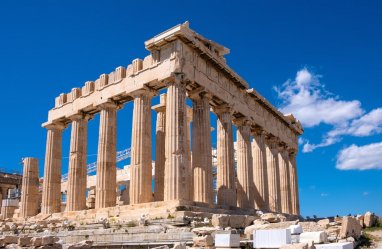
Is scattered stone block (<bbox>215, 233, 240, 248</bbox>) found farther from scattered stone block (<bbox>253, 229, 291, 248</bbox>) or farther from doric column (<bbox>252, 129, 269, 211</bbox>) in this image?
doric column (<bbox>252, 129, 269, 211</bbox>)

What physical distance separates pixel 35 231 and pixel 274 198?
2092 cm

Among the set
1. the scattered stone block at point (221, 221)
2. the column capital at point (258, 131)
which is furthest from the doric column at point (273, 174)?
the scattered stone block at point (221, 221)

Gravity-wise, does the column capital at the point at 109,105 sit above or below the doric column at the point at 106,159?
above

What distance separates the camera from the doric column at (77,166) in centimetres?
3156

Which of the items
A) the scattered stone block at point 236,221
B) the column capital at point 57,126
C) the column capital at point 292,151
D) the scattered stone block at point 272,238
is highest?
the column capital at point 57,126

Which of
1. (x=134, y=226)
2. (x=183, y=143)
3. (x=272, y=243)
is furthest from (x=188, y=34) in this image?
(x=272, y=243)

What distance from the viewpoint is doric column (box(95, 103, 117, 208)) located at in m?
28.7

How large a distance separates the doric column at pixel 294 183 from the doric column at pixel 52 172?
2243 cm

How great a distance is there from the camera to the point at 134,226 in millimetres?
20422

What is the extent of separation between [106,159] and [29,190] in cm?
1086

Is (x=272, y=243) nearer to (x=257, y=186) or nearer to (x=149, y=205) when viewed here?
(x=149, y=205)

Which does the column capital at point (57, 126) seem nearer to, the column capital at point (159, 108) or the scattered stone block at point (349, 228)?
the column capital at point (159, 108)

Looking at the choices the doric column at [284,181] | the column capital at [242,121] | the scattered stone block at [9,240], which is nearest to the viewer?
the scattered stone block at [9,240]

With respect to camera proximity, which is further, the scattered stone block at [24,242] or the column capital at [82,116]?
the column capital at [82,116]
